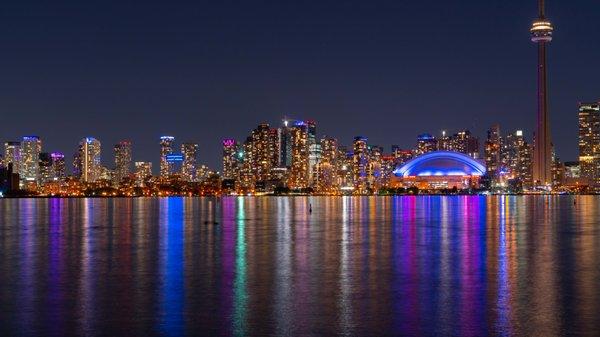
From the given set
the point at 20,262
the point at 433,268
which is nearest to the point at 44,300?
the point at 20,262

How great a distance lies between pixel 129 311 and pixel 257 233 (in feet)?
105

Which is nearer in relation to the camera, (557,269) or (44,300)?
(44,300)

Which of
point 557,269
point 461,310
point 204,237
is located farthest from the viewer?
point 204,237

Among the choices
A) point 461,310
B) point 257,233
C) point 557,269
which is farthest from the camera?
point 257,233

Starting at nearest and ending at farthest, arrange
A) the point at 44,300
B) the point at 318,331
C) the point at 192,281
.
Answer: the point at 318,331
the point at 44,300
the point at 192,281

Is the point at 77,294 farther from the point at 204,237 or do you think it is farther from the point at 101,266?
the point at 204,237

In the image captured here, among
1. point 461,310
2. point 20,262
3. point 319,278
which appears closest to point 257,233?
point 20,262

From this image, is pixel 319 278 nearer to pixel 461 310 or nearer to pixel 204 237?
pixel 461 310

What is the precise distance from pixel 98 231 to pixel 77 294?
110 ft

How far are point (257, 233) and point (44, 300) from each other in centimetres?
3025

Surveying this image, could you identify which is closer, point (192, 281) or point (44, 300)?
point (44, 300)

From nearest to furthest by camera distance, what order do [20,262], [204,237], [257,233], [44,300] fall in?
[44,300]
[20,262]
[204,237]
[257,233]

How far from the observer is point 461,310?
66.1ft

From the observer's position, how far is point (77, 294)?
23312mm
